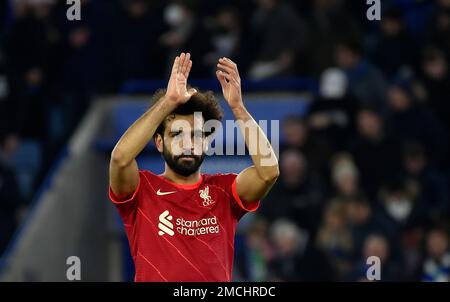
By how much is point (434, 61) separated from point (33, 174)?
12.7 ft

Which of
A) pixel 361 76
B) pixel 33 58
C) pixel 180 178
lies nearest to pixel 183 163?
pixel 180 178

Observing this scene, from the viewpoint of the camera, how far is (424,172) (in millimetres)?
11836

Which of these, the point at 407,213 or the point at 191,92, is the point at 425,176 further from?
the point at 191,92

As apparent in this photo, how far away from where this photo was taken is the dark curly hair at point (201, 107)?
20.9ft

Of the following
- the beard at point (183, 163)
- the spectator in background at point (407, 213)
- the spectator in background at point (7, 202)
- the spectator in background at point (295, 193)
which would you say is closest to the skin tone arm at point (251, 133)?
the beard at point (183, 163)

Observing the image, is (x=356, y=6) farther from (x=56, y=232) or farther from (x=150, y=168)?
(x=56, y=232)

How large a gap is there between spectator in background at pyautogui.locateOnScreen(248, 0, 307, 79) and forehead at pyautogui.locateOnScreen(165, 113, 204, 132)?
654 cm

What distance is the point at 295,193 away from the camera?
11719 mm

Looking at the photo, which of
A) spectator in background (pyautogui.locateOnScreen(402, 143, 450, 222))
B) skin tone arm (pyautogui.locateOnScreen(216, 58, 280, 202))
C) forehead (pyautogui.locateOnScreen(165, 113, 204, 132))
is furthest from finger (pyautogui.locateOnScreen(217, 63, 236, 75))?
spectator in background (pyautogui.locateOnScreen(402, 143, 450, 222))

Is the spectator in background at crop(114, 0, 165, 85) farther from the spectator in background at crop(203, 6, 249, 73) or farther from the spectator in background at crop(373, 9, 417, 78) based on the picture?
the spectator in background at crop(373, 9, 417, 78)

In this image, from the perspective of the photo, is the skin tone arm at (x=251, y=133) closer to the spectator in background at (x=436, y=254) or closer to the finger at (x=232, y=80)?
the finger at (x=232, y=80)

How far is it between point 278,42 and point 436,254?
2949mm

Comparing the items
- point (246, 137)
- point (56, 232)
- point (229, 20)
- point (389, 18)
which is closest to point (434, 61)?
point (389, 18)

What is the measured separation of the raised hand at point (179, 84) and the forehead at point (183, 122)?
0.15 m
